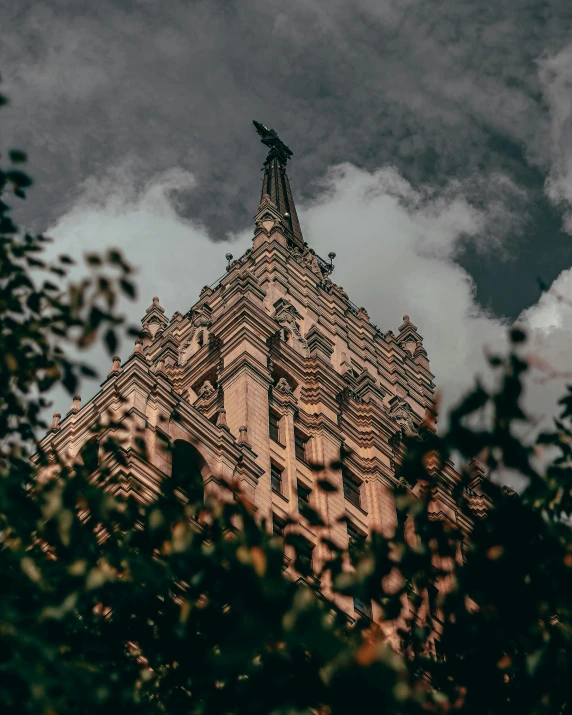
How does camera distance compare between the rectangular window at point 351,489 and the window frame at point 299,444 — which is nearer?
the window frame at point 299,444

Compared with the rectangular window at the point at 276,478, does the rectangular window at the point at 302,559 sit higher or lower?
lower

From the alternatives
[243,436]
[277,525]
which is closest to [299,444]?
[243,436]

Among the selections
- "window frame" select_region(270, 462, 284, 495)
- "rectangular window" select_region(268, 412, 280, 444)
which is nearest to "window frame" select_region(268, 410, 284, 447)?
"rectangular window" select_region(268, 412, 280, 444)

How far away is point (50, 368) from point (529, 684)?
7.48 metres

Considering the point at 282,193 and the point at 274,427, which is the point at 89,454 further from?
the point at 282,193

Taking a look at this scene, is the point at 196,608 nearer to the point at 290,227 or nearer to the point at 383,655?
the point at 383,655

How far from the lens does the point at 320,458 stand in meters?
43.6

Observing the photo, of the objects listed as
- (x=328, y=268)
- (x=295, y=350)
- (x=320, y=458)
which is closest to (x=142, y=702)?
(x=320, y=458)

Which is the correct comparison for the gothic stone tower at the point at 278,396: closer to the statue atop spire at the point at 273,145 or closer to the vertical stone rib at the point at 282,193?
the vertical stone rib at the point at 282,193

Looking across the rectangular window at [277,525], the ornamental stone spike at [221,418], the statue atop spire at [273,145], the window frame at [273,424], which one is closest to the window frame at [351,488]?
the window frame at [273,424]

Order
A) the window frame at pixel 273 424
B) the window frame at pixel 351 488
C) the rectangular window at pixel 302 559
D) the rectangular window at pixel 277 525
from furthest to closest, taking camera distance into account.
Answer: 1. the window frame at pixel 351 488
2. the window frame at pixel 273 424
3. the rectangular window at pixel 277 525
4. the rectangular window at pixel 302 559

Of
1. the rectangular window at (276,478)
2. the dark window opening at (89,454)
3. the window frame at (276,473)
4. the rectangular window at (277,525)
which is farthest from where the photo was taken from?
the window frame at (276,473)

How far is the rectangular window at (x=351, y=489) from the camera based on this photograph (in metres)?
44.3

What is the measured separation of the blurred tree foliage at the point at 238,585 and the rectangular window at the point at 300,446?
28895 mm
